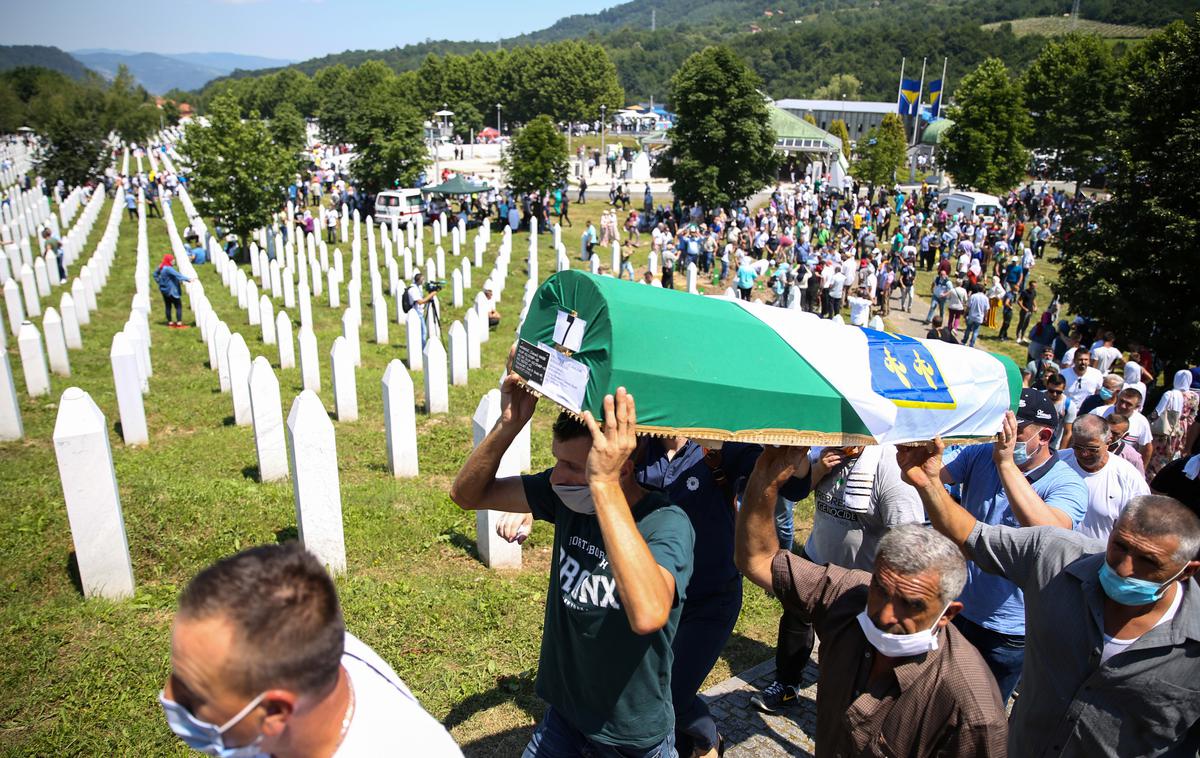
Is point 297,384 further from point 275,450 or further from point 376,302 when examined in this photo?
point 275,450

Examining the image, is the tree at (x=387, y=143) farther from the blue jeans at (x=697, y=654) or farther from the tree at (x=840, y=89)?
the tree at (x=840, y=89)

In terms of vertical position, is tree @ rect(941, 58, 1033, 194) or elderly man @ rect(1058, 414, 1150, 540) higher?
tree @ rect(941, 58, 1033, 194)

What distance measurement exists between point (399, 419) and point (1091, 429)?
19.1 ft

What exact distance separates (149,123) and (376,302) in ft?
290

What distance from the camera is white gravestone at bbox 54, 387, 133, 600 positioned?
4.91 meters

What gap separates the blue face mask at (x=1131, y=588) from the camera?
265cm

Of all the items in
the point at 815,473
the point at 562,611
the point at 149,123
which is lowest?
the point at 562,611

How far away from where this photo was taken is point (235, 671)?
151cm

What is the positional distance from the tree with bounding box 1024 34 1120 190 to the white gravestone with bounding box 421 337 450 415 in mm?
37952

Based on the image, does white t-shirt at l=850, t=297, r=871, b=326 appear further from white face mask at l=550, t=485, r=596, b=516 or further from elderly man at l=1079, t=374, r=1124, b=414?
white face mask at l=550, t=485, r=596, b=516

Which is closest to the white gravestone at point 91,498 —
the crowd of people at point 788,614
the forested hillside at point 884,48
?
the crowd of people at point 788,614

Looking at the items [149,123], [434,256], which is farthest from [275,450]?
[149,123]

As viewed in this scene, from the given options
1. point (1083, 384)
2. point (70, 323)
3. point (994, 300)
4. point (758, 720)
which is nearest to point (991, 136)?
point (994, 300)

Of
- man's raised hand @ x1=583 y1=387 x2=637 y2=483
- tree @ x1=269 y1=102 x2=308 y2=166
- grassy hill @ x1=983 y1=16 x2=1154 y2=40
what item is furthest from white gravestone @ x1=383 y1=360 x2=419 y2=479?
grassy hill @ x1=983 y1=16 x2=1154 y2=40
